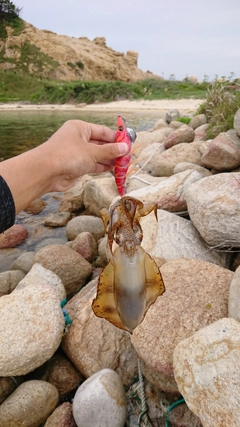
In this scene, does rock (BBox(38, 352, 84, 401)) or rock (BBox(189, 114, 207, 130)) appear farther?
rock (BBox(189, 114, 207, 130))

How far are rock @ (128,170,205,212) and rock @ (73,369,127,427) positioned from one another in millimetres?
2986

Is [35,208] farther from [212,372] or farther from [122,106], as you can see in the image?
[122,106]

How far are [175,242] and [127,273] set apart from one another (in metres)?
3.47

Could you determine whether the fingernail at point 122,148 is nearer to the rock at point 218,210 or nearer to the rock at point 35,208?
the rock at point 218,210

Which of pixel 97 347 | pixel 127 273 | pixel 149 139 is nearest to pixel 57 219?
pixel 149 139

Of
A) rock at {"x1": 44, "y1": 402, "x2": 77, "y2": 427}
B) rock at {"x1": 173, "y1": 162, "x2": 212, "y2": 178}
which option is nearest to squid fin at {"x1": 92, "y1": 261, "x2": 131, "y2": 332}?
rock at {"x1": 44, "y1": 402, "x2": 77, "y2": 427}

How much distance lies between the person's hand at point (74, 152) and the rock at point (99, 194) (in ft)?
16.1

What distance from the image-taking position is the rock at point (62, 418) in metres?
3.35

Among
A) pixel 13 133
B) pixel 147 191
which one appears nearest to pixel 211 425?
pixel 147 191

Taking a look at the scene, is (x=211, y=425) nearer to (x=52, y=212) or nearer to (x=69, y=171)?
(x=69, y=171)

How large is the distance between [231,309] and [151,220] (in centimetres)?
239

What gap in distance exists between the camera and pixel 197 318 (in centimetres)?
322

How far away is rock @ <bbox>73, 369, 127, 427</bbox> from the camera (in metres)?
3.19

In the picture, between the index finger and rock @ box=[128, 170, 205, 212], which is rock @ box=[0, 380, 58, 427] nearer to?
the index finger
